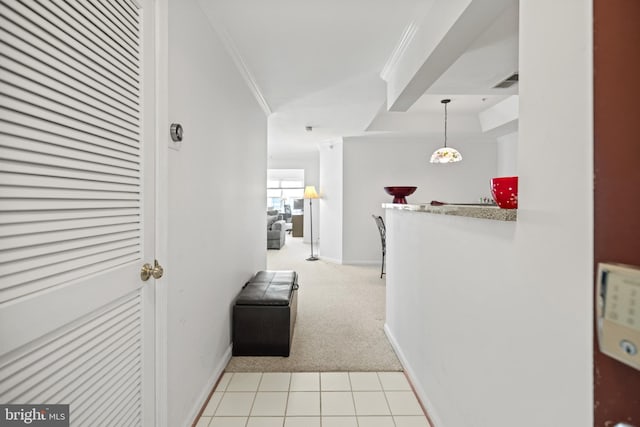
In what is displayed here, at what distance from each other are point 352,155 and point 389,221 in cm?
331

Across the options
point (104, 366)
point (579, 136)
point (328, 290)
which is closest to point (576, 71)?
point (579, 136)

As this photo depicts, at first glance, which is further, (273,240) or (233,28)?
(273,240)

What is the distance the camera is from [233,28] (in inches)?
77.8

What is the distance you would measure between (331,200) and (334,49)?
3997mm

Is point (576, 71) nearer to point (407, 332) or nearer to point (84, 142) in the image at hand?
point (84, 142)

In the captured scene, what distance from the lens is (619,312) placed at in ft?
1.66

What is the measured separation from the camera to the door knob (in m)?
1.14

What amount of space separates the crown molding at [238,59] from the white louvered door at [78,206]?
819 millimetres

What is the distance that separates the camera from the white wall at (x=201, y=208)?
4.64 ft

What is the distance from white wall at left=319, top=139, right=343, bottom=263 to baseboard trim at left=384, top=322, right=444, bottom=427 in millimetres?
3435

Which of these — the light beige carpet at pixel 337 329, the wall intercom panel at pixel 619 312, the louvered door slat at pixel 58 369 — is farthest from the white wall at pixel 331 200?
the wall intercom panel at pixel 619 312

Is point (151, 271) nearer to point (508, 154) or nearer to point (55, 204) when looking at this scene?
point (55, 204)

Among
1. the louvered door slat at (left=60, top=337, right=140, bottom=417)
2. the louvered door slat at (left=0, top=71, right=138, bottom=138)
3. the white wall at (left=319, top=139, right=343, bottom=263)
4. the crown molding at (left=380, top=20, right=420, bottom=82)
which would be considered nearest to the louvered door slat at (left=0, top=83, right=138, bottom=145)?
the louvered door slat at (left=0, top=71, right=138, bottom=138)

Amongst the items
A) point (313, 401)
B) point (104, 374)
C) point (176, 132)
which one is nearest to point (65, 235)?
point (104, 374)
